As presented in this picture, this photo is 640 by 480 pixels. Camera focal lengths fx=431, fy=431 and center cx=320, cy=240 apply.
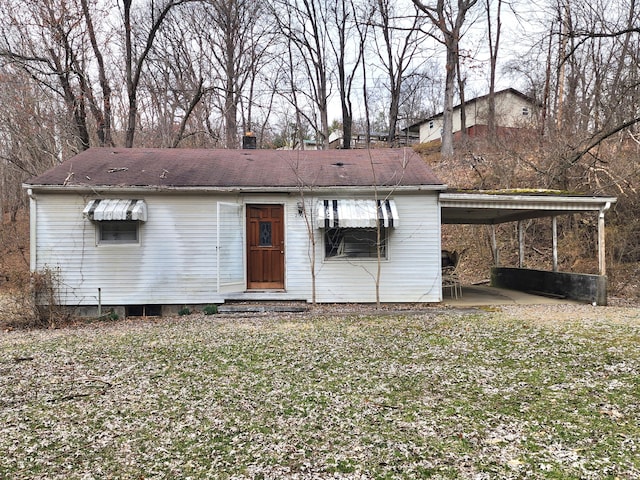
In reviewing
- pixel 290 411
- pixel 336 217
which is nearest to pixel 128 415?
pixel 290 411

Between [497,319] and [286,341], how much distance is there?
13.0 feet

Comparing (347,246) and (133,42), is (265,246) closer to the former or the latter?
(347,246)

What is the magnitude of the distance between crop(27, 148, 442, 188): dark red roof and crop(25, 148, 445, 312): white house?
0.06 metres

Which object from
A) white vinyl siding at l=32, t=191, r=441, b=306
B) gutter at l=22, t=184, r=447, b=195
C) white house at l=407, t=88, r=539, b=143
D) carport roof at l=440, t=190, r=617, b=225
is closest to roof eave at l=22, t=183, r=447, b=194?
gutter at l=22, t=184, r=447, b=195

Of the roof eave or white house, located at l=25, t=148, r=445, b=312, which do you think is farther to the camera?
white house, located at l=25, t=148, r=445, b=312

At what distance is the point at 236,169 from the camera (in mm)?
10711

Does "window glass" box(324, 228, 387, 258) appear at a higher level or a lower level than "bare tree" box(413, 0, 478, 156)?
lower

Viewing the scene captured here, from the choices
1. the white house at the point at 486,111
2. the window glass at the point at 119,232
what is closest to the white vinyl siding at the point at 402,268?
the window glass at the point at 119,232

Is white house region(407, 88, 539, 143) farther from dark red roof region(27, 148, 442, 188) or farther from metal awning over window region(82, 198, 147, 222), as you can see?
metal awning over window region(82, 198, 147, 222)

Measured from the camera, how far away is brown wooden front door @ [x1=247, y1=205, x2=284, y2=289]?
395 inches

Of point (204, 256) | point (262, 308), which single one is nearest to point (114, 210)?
point (204, 256)

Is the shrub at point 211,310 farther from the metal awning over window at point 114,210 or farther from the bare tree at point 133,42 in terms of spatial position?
the bare tree at point 133,42

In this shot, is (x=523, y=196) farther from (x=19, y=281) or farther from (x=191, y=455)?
(x=19, y=281)

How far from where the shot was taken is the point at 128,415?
3832mm
